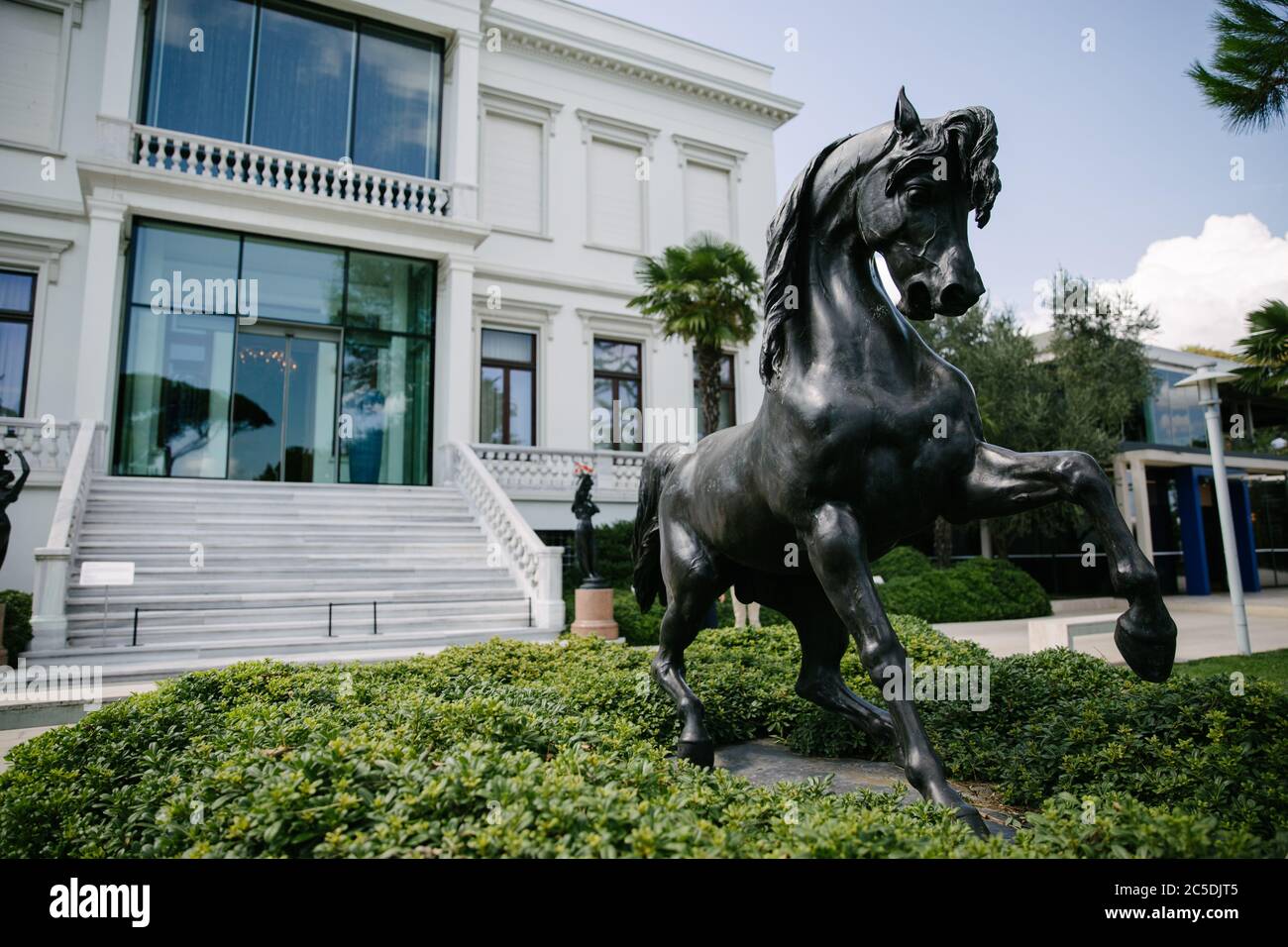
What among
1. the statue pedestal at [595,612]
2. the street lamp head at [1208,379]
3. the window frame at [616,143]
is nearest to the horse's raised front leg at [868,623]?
the statue pedestal at [595,612]

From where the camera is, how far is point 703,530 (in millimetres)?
3715

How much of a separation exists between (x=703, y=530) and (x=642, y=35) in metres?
23.0

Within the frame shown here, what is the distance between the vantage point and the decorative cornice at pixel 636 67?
19906mm

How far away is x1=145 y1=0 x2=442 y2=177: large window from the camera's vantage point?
15.9 m

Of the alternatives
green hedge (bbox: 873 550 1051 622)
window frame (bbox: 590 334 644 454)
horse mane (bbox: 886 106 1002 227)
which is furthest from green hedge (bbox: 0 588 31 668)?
green hedge (bbox: 873 550 1051 622)

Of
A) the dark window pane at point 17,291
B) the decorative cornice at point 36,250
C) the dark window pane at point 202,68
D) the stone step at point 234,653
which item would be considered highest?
the dark window pane at point 202,68

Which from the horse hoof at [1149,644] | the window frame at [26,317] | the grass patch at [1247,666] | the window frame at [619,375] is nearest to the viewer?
the horse hoof at [1149,644]

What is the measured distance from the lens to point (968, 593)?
16750 millimetres

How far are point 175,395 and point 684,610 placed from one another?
601 inches

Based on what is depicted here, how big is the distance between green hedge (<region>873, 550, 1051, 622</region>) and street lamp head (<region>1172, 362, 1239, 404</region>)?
632 centimetres

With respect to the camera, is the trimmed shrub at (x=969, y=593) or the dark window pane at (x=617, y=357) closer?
the trimmed shrub at (x=969, y=593)

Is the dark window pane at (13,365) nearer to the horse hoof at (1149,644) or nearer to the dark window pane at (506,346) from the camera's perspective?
the dark window pane at (506,346)

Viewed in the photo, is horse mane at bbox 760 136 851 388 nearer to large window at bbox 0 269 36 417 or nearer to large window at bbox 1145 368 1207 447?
large window at bbox 0 269 36 417
